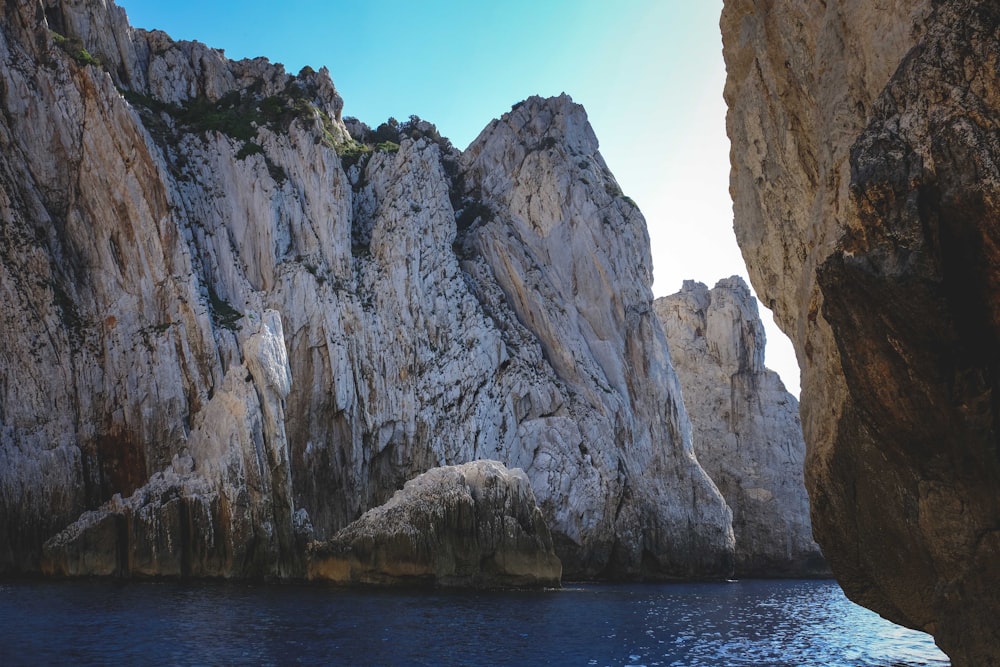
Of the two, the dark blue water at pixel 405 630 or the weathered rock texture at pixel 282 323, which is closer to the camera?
the dark blue water at pixel 405 630

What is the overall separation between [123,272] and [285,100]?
23368mm

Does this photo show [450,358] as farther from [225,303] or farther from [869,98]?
[869,98]

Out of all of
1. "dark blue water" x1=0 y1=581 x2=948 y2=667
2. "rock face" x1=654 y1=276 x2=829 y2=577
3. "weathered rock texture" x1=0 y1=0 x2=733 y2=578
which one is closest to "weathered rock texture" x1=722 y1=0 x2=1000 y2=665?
"dark blue water" x1=0 y1=581 x2=948 y2=667

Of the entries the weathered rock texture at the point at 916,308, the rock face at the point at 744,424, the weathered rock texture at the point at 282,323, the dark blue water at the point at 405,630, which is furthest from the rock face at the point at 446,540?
the rock face at the point at 744,424

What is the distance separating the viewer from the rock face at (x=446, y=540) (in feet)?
129

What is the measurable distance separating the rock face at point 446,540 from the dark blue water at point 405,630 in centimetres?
216

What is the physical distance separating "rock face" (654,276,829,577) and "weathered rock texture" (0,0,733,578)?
16995 millimetres

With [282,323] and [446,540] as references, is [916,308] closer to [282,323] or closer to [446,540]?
[446,540]

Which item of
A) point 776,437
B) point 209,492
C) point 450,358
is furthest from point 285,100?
point 776,437

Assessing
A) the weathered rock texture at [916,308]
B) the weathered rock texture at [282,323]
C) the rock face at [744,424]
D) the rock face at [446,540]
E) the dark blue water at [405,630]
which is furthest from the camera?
the rock face at [744,424]

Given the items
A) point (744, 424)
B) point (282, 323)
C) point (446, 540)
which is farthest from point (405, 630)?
point (744, 424)

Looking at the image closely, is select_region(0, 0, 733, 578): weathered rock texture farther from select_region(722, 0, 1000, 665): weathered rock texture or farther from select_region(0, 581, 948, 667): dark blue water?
select_region(722, 0, 1000, 665): weathered rock texture

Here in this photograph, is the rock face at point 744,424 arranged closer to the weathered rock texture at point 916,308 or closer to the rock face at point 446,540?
the rock face at point 446,540

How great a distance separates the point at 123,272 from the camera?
48531mm
